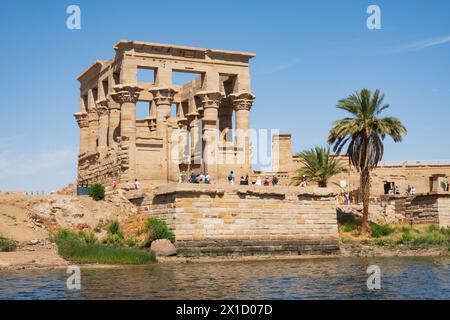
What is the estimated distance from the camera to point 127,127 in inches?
1551

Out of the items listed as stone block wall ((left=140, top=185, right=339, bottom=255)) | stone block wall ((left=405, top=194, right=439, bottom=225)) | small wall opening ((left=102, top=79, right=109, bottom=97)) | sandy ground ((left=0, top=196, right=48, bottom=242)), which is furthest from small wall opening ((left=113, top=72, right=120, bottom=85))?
stone block wall ((left=405, top=194, right=439, bottom=225))

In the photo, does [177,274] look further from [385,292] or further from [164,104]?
[164,104]

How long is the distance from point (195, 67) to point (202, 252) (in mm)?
14765

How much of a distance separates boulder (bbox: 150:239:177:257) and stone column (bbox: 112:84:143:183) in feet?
32.6

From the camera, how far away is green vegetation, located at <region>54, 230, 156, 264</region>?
87.8 feet

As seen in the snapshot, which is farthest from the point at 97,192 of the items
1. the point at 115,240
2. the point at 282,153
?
the point at 282,153

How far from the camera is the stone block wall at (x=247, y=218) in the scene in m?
30.2

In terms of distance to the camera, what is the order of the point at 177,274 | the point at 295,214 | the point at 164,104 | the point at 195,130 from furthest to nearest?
the point at 195,130
the point at 164,104
the point at 295,214
the point at 177,274

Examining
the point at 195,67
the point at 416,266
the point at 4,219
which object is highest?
the point at 195,67

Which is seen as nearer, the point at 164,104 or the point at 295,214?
the point at 295,214

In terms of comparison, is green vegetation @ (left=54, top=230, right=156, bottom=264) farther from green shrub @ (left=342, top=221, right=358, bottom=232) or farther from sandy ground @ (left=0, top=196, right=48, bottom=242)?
green shrub @ (left=342, top=221, right=358, bottom=232)

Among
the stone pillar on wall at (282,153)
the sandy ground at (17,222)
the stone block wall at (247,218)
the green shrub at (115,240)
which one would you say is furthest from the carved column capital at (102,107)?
the green shrub at (115,240)
